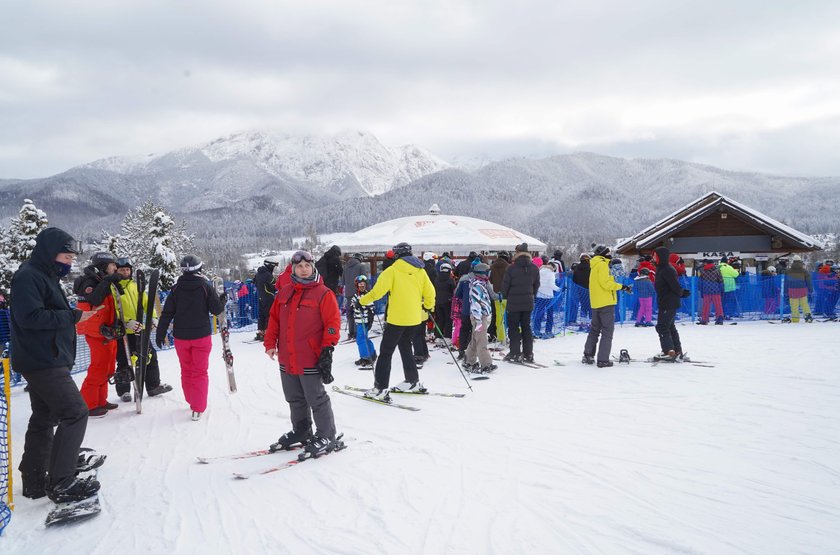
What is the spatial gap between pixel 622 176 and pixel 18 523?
169 meters

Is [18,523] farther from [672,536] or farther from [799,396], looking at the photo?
[799,396]

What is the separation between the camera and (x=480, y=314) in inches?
303

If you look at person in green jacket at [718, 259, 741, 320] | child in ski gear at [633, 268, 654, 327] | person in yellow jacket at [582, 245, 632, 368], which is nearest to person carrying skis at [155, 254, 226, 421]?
person in yellow jacket at [582, 245, 632, 368]

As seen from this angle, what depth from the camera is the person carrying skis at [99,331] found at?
5766mm

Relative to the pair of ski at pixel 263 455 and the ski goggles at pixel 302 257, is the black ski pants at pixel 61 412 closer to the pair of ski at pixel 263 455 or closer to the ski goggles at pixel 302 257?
the pair of ski at pixel 263 455

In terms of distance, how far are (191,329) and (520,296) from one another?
4727 millimetres

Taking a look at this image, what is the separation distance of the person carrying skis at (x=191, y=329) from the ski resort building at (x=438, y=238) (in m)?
9.58

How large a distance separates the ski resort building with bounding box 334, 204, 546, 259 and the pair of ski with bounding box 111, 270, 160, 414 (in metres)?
9.18

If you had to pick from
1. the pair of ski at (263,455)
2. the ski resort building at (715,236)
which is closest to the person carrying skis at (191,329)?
the pair of ski at (263,455)

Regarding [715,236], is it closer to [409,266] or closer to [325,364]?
[409,266]

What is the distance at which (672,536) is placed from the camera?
2.97 metres

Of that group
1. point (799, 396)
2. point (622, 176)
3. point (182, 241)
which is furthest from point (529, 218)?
point (799, 396)

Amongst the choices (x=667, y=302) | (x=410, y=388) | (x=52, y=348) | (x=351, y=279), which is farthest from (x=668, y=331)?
(x=52, y=348)

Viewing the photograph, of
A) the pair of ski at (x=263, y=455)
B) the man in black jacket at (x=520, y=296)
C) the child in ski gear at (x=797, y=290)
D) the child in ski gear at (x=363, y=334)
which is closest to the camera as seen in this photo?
the pair of ski at (x=263, y=455)
